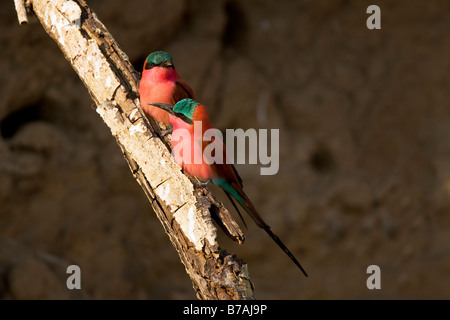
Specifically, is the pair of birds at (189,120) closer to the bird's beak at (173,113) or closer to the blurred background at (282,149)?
the bird's beak at (173,113)

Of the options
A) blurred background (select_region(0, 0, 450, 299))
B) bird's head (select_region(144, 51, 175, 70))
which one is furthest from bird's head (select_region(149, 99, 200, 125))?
blurred background (select_region(0, 0, 450, 299))

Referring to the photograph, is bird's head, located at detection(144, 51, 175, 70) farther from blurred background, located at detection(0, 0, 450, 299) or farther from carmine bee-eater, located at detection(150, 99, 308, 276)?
blurred background, located at detection(0, 0, 450, 299)

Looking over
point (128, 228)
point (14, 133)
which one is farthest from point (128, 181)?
point (14, 133)

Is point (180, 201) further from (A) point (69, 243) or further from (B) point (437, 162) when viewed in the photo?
(B) point (437, 162)

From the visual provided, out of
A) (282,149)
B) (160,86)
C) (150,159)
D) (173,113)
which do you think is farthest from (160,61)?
(282,149)

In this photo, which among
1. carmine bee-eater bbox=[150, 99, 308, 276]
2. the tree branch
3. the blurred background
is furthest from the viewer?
the blurred background

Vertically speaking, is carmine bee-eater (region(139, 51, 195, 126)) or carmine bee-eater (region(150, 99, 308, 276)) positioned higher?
carmine bee-eater (region(139, 51, 195, 126))

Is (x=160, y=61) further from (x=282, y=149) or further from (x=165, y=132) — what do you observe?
(x=282, y=149)

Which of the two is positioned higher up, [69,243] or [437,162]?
[437,162]
